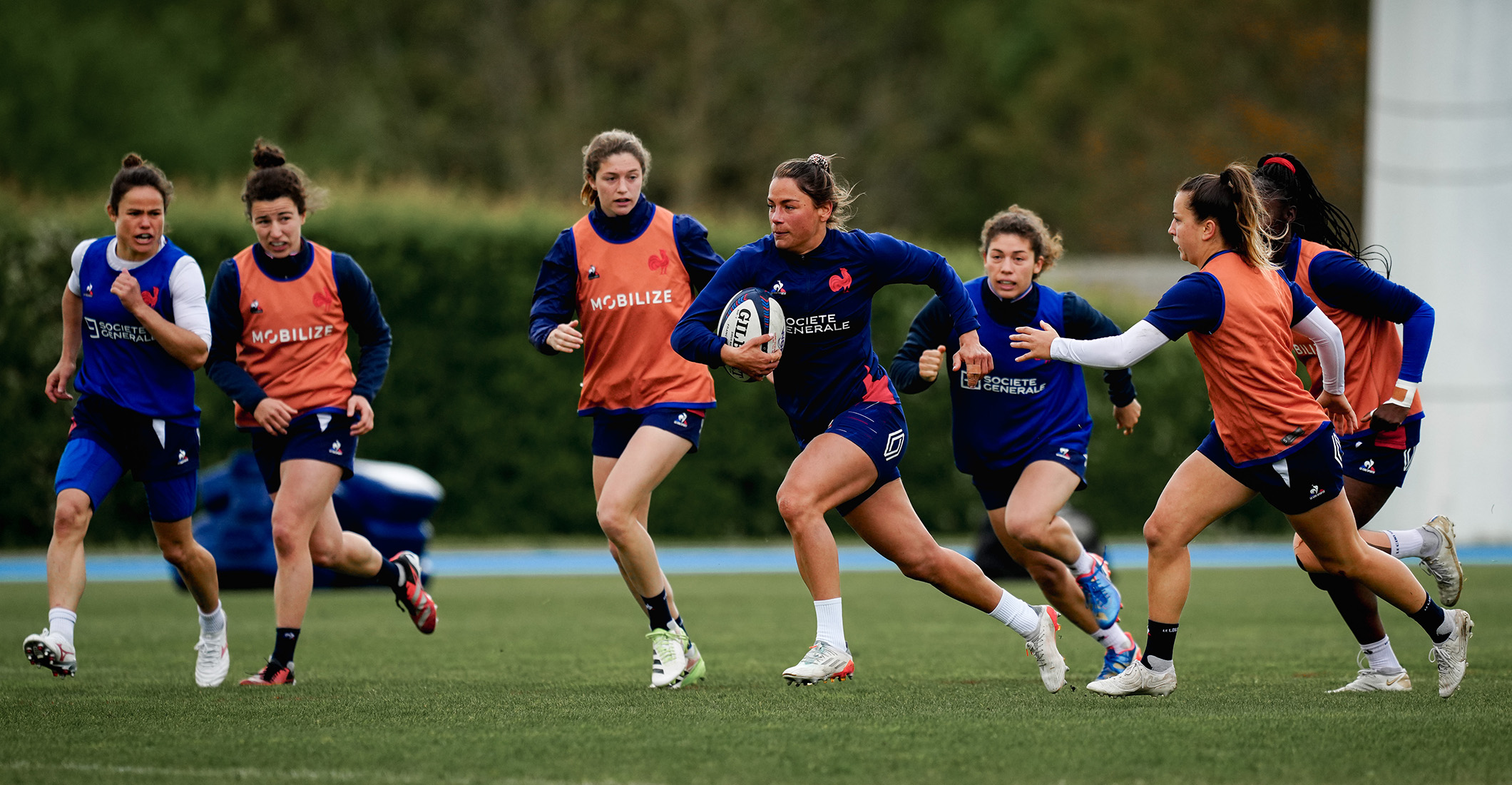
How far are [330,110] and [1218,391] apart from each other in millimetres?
30275

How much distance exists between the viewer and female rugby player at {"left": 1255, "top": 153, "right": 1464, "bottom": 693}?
6.44 meters

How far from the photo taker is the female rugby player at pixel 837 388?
629 cm

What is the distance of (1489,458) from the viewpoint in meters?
17.1

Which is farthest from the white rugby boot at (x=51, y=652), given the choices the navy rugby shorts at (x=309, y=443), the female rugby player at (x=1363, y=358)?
the female rugby player at (x=1363, y=358)

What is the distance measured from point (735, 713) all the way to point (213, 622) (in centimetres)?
271

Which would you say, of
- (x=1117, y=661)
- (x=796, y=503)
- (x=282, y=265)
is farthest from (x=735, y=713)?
(x=282, y=265)

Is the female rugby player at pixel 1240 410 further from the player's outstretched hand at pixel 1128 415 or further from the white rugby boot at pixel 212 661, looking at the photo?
the white rugby boot at pixel 212 661

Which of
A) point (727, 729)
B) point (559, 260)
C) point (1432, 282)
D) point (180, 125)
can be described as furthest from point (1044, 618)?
point (180, 125)

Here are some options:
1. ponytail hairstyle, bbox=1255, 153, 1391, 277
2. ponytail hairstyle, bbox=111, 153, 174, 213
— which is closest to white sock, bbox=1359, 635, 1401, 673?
ponytail hairstyle, bbox=1255, 153, 1391, 277

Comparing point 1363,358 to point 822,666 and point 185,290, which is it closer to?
point 822,666

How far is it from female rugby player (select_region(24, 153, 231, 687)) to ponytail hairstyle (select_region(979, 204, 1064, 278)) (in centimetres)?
361

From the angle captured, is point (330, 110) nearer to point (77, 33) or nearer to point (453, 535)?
point (77, 33)

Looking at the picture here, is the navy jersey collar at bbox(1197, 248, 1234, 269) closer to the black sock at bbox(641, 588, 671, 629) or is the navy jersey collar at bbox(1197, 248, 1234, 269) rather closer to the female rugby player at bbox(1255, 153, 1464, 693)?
the female rugby player at bbox(1255, 153, 1464, 693)

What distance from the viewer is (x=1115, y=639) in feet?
22.7
